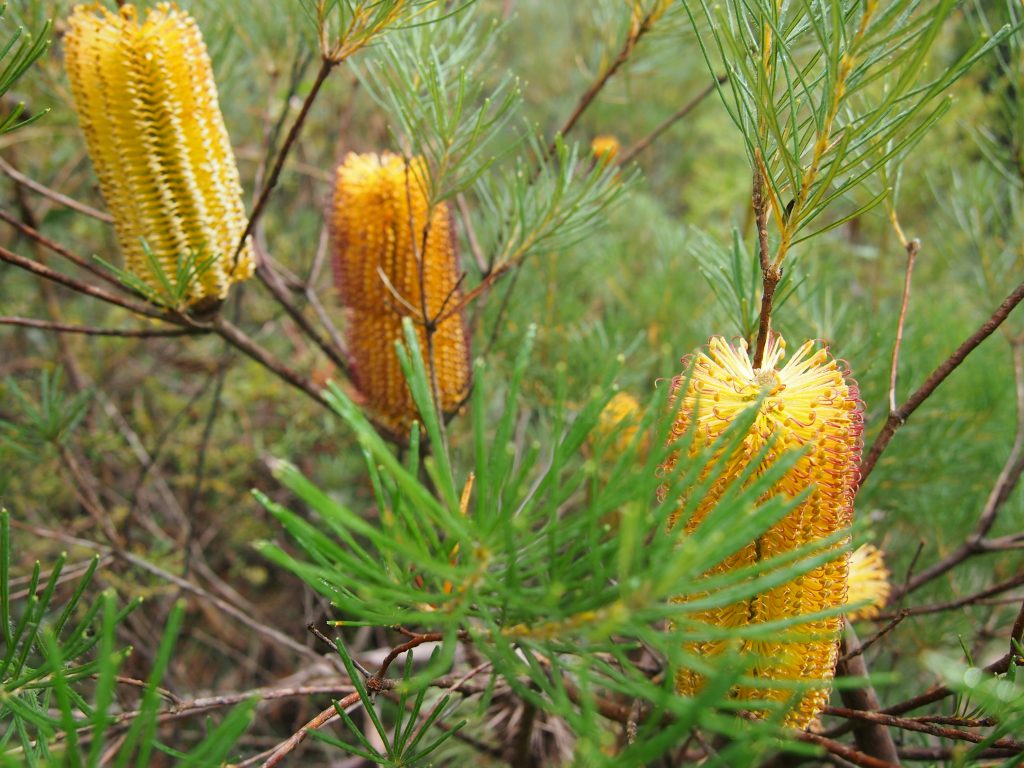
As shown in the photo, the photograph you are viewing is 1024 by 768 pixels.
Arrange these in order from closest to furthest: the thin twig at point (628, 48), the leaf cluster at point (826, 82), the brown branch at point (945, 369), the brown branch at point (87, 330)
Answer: the leaf cluster at point (826, 82), the brown branch at point (945, 369), the brown branch at point (87, 330), the thin twig at point (628, 48)

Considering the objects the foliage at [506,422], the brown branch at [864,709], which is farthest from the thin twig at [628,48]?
the brown branch at [864,709]

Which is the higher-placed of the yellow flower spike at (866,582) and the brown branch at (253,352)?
the brown branch at (253,352)

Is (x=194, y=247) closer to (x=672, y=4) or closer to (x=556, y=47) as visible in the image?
(x=672, y=4)

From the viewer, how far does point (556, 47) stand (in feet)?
9.14

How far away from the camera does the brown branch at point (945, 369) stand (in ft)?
1.46

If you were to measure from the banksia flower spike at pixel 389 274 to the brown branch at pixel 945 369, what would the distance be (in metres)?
0.34

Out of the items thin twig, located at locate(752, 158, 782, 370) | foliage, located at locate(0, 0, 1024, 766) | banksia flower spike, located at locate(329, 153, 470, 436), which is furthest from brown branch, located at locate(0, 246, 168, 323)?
thin twig, located at locate(752, 158, 782, 370)

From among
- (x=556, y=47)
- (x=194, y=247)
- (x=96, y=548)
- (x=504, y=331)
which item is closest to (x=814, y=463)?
(x=194, y=247)

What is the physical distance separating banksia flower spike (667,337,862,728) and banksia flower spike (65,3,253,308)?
362mm

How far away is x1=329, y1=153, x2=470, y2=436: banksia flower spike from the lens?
0.64 metres

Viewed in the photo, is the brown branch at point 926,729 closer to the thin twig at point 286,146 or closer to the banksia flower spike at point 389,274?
the banksia flower spike at point 389,274

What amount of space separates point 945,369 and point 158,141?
0.58m

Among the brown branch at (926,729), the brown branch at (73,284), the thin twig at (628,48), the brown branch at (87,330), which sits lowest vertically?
the brown branch at (926,729)

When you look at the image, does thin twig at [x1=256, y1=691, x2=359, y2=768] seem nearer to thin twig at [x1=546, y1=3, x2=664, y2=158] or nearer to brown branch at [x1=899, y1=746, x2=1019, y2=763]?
brown branch at [x1=899, y1=746, x2=1019, y2=763]
